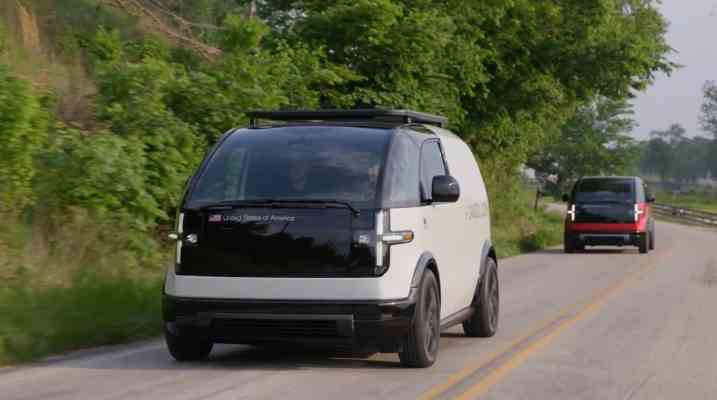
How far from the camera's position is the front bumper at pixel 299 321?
9336 mm

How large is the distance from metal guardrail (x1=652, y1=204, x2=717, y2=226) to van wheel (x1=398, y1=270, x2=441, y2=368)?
60804 millimetres

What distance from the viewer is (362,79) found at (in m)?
25.0

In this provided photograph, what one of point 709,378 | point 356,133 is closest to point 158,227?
point 356,133

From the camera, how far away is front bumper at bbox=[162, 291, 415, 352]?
9336 millimetres

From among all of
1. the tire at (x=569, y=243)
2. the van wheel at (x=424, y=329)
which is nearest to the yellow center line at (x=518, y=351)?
the van wheel at (x=424, y=329)

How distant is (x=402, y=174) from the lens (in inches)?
398

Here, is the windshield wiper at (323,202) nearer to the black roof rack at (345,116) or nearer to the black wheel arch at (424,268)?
the black wheel arch at (424,268)

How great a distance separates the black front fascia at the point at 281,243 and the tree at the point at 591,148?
6870 centimetres

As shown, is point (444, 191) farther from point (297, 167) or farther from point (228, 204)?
point (228, 204)

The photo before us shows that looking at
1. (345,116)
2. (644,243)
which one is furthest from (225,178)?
(644,243)

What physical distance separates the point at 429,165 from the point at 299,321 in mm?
2158

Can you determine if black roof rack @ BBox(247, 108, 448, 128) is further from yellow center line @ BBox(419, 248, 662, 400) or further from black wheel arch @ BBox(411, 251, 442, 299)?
yellow center line @ BBox(419, 248, 662, 400)

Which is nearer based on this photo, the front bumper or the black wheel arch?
the front bumper

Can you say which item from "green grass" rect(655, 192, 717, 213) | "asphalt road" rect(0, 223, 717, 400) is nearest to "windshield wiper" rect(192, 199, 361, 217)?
"asphalt road" rect(0, 223, 717, 400)
